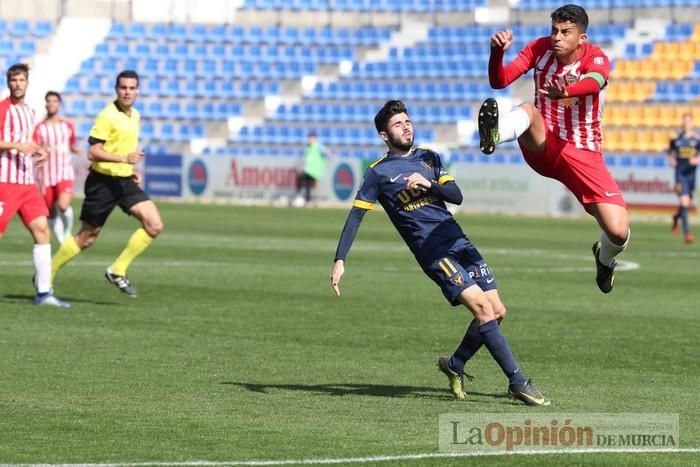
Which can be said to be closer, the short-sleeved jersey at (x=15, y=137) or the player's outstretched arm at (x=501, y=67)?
the player's outstretched arm at (x=501, y=67)

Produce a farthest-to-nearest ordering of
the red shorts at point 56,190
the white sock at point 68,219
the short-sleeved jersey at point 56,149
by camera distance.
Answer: the white sock at point 68,219 → the red shorts at point 56,190 → the short-sleeved jersey at point 56,149

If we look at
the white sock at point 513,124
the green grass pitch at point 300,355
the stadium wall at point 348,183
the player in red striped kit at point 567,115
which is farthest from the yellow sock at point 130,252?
the stadium wall at point 348,183

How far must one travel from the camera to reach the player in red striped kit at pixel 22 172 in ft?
45.7

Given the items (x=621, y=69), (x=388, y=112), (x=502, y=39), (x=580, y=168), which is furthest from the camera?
(x=621, y=69)

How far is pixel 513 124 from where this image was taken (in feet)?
30.9

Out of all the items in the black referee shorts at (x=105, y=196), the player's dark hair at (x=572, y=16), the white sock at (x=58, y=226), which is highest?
the player's dark hair at (x=572, y=16)

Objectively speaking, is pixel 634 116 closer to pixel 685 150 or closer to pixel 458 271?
pixel 685 150

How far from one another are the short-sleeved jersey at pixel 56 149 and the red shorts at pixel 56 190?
0.06m

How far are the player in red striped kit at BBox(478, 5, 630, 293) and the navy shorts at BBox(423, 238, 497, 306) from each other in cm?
71

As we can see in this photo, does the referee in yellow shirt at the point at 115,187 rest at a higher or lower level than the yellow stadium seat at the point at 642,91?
lower

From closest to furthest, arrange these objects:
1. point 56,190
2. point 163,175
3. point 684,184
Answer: point 56,190 < point 684,184 < point 163,175

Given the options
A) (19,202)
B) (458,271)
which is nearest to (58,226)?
(19,202)

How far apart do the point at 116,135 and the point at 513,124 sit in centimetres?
679

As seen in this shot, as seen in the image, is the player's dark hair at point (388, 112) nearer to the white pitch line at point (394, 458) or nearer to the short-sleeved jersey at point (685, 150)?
the white pitch line at point (394, 458)
